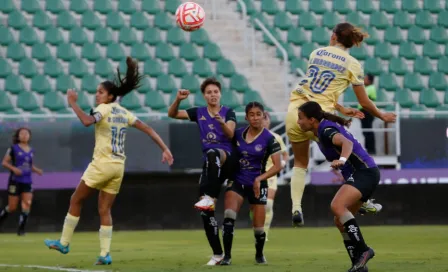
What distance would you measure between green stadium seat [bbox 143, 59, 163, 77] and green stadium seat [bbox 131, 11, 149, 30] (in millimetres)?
1109

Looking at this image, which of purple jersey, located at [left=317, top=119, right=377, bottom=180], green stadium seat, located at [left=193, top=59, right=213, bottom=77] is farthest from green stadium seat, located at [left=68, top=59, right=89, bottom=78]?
purple jersey, located at [left=317, top=119, right=377, bottom=180]

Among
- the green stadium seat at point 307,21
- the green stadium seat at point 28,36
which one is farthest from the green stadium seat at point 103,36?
the green stadium seat at point 307,21

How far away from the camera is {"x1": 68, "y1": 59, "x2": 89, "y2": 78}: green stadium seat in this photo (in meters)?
21.7

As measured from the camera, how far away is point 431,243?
1410 cm

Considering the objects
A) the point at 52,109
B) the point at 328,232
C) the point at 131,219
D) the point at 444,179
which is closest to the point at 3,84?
the point at 52,109

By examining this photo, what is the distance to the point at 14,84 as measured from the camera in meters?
21.2

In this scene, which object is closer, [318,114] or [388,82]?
[318,114]

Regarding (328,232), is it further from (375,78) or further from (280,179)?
(375,78)

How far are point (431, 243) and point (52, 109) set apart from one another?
369 inches

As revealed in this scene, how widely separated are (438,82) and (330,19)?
2958mm

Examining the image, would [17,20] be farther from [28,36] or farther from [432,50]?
[432,50]

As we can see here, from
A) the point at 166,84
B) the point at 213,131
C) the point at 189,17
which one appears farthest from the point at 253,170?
the point at 166,84

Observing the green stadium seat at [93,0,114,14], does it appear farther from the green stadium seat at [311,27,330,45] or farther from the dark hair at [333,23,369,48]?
the dark hair at [333,23,369,48]

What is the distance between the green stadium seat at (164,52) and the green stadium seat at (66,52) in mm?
1779
